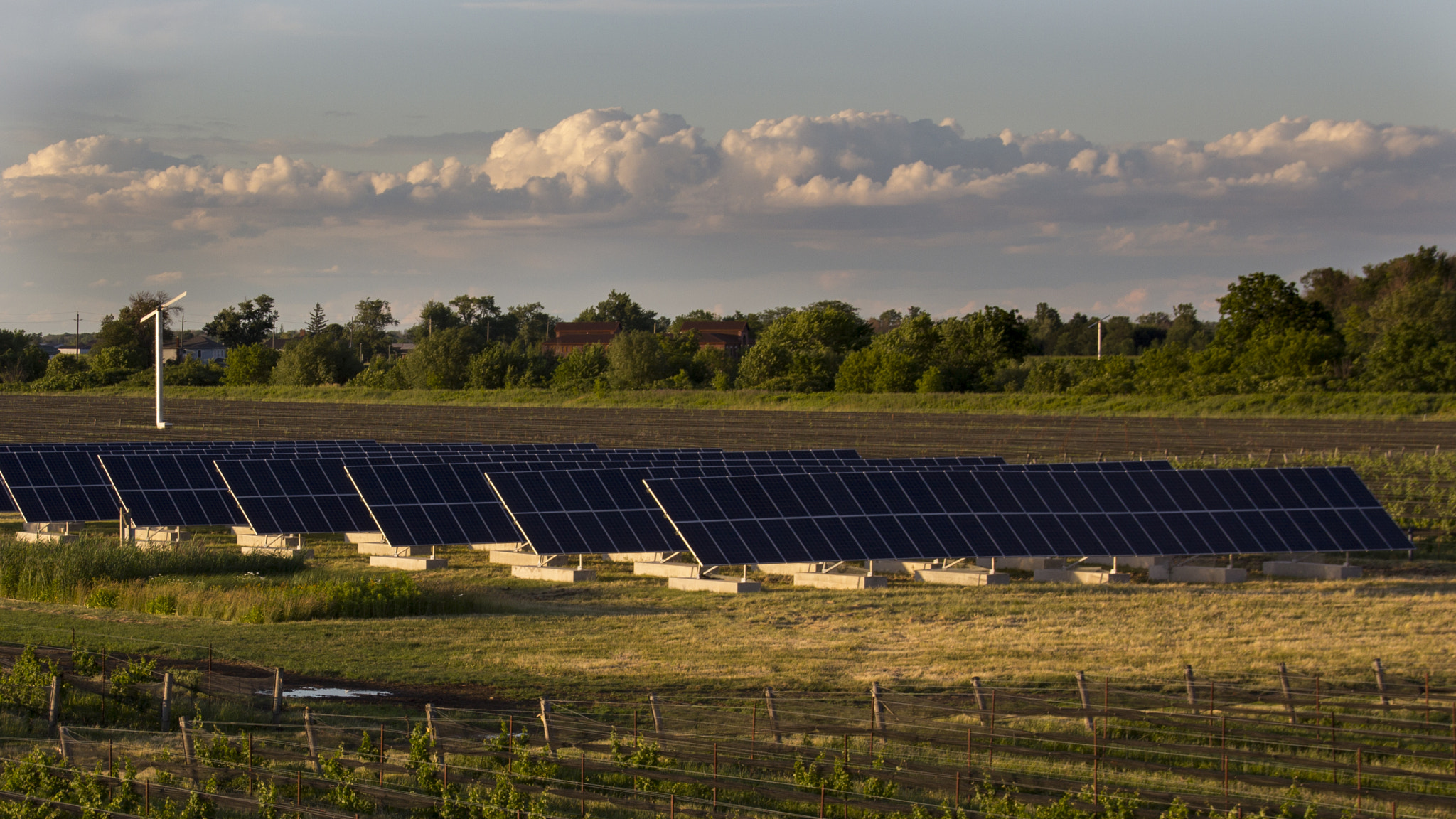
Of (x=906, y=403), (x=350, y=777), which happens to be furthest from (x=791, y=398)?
(x=350, y=777)

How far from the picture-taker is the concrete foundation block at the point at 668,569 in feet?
100

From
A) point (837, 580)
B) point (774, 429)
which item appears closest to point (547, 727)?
point (837, 580)

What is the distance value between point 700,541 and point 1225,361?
85.9 meters

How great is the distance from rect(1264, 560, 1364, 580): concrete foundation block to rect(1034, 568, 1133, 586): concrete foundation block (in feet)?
12.8

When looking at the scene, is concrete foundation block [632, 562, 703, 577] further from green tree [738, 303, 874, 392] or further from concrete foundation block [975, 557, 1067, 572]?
green tree [738, 303, 874, 392]

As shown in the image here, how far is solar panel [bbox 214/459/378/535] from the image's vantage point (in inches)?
1388

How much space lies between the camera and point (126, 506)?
35.8 metres

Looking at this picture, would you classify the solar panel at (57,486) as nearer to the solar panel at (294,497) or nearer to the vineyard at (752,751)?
the solar panel at (294,497)

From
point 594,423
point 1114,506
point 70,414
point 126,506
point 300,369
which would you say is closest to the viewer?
point 1114,506

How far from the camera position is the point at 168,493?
3722 centimetres

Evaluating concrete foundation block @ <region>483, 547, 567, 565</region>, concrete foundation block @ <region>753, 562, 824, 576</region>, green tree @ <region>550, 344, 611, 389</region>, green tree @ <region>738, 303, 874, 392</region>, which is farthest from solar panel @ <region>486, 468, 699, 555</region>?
green tree @ <region>550, 344, 611, 389</region>

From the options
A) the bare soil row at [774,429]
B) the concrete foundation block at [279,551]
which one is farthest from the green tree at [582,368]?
the concrete foundation block at [279,551]

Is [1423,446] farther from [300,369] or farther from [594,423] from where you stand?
[300,369]

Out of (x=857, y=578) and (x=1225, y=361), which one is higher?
(x=1225, y=361)
